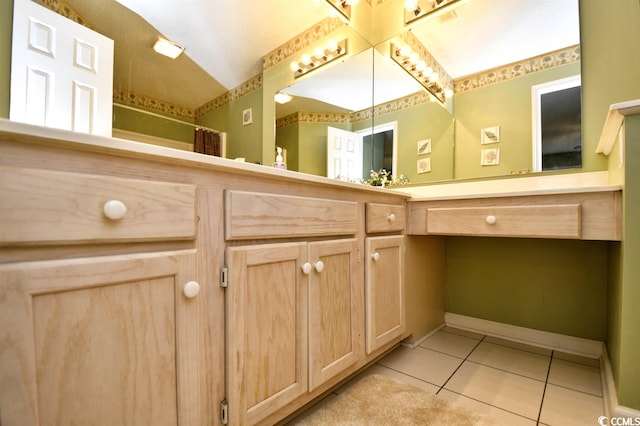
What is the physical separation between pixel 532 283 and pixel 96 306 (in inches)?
84.0

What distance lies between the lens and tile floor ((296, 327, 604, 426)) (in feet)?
3.70

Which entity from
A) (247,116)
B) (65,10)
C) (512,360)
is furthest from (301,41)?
(512,360)

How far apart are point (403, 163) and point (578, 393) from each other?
1.57 m

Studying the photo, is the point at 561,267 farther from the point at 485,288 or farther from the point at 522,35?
the point at 522,35

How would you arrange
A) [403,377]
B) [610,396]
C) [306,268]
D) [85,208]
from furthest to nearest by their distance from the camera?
[403,377] → [610,396] → [306,268] → [85,208]

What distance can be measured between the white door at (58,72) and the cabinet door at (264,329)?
0.79m

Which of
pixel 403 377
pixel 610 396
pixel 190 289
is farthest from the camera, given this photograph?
pixel 403 377

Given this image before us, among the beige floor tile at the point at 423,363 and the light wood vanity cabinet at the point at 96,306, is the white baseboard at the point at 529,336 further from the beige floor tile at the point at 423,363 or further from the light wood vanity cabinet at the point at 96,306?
the light wood vanity cabinet at the point at 96,306

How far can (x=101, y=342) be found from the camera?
1.95 feet

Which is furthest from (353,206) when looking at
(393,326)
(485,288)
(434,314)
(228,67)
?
(485,288)

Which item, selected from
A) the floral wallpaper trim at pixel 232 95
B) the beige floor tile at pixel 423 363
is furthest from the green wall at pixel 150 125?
the beige floor tile at pixel 423 363

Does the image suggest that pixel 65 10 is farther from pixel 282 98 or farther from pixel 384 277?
pixel 384 277

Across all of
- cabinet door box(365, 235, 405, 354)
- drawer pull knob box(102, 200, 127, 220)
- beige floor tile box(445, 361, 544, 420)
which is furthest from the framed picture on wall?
drawer pull knob box(102, 200, 127, 220)

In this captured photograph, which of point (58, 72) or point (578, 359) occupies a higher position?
point (58, 72)
